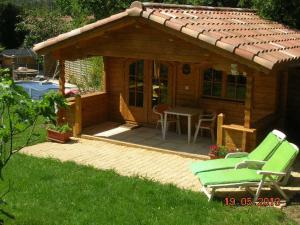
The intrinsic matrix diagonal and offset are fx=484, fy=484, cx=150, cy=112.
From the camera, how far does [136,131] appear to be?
1405 centimetres

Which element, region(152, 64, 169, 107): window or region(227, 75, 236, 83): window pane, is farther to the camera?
region(152, 64, 169, 107): window

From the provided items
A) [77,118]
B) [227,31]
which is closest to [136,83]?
[77,118]

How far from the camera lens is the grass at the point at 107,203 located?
7.62m

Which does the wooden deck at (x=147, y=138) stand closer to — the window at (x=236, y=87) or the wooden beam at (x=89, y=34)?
the window at (x=236, y=87)

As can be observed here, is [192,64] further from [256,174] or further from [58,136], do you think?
[256,174]

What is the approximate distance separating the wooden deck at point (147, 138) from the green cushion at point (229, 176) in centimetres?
275

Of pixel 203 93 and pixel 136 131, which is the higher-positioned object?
pixel 203 93

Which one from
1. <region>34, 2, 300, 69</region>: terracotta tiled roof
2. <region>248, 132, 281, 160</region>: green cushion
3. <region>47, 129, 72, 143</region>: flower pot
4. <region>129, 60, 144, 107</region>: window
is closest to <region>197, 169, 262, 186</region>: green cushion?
<region>248, 132, 281, 160</region>: green cushion

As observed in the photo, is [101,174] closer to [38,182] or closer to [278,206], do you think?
[38,182]

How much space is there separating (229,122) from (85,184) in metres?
5.18

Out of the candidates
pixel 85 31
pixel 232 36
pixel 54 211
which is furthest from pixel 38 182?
pixel 232 36

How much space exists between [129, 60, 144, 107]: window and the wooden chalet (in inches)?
1.2

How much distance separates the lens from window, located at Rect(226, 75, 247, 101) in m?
12.9

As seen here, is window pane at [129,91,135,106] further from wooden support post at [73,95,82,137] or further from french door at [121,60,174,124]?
wooden support post at [73,95,82,137]
